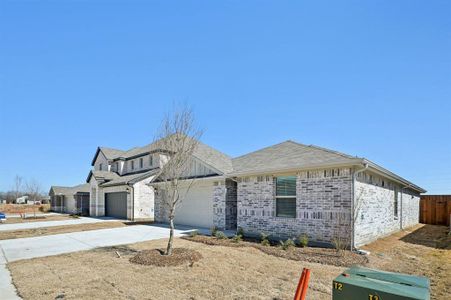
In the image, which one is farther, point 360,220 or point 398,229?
point 398,229

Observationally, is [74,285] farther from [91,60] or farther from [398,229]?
[398,229]

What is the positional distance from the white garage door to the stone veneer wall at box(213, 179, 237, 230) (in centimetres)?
80

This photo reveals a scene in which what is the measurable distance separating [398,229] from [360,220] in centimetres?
692

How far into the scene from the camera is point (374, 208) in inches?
453

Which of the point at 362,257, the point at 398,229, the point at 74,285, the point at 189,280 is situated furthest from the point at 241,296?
the point at 398,229

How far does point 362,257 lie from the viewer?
8562mm

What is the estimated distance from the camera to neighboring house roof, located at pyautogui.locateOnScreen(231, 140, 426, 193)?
1002cm

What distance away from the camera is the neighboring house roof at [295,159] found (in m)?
10.0

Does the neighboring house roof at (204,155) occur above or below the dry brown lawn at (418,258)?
above

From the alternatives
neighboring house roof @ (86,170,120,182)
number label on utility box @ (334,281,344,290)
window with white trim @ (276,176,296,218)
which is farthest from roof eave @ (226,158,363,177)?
neighboring house roof @ (86,170,120,182)

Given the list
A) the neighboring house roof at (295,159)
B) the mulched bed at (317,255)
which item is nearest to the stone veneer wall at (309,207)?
the neighboring house roof at (295,159)

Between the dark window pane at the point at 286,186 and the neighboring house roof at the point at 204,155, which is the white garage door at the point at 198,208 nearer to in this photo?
the neighboring house roof at the point at 204,155

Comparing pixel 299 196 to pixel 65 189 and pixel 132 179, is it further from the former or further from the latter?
pixel 65 189

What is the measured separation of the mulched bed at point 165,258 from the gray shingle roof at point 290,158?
5.03 meters
